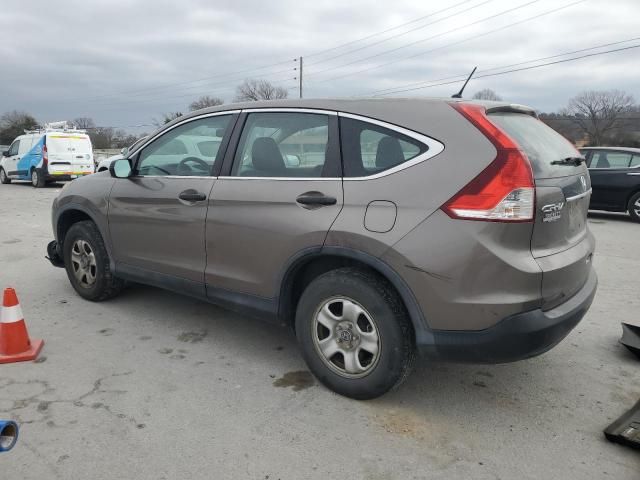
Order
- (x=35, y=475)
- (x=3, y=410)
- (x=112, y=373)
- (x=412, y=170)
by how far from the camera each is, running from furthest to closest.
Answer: (x=112, y=373) < (x=3, y=410) < (x=412, y=170) < (x=35, y=475)

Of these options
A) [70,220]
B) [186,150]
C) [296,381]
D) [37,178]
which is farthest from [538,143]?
[37,178]

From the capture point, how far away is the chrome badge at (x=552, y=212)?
2588 millimetres

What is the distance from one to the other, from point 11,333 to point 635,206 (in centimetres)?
1111

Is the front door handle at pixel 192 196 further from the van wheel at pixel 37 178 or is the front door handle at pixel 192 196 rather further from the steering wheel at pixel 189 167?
the van wheel at pixel 37 178

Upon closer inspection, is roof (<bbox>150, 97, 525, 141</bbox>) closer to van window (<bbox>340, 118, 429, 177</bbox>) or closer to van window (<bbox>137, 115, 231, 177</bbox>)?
van window (<bbox>340, 118, 429, 177</bbox>)

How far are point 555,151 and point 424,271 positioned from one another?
3.64 ft

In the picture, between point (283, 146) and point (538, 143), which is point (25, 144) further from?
point (538, 143)

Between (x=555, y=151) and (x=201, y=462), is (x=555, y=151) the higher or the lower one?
the higher one

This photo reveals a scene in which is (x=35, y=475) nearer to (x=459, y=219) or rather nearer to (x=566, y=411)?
(x=459, y=219)

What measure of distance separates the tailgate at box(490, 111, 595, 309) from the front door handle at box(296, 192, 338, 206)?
96cm

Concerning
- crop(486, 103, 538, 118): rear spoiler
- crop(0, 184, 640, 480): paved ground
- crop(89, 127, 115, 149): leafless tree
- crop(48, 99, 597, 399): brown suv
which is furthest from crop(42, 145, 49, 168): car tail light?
crop(89, 127, 115, 149): leafless tree

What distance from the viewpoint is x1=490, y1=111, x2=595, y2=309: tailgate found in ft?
8.50

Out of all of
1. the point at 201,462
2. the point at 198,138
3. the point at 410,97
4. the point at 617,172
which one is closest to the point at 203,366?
the point at 201,462

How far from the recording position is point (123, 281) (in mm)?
4770
